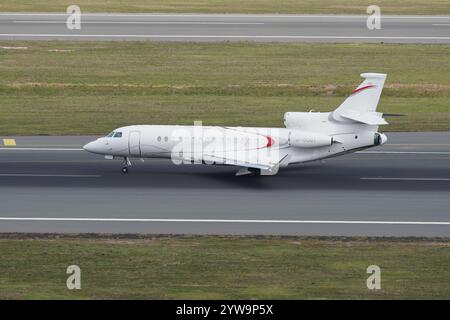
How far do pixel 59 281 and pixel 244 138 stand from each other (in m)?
17.7

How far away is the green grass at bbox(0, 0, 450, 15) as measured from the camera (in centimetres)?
9644

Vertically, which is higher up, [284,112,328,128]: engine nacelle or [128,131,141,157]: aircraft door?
[284,112,328,128]: engine nacelle

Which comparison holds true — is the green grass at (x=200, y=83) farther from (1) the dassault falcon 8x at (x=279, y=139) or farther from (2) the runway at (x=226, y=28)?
(1) the dassault falcon 8x at (x=279, y=139)

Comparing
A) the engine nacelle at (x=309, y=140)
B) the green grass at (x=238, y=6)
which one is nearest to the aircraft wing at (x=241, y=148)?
the engine nacelle at (x=309, y=140)

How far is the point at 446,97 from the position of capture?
68812 millimetres

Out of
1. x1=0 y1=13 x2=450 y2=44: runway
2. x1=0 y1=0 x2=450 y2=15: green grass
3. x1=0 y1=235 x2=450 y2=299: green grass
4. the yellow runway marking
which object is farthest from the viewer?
x1=0 y1=0 x2=450 y2=15: green grass

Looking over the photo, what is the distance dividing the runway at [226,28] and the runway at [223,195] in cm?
2976

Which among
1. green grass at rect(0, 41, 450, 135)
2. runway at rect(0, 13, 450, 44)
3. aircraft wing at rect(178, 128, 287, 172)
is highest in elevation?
runway at rect(0, 13, 450, 44)

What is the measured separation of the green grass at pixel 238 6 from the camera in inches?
3797

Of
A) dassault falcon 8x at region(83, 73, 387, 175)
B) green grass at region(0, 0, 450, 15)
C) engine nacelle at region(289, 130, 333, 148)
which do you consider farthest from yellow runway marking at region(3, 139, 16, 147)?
green grass at region(0, 0, 450, 15)

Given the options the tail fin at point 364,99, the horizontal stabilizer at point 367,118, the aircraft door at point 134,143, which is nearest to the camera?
the horizontal stabilizer at point 367,118

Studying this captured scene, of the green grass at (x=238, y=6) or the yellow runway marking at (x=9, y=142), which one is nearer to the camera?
the yellow runway marking at (x=9, y=142)

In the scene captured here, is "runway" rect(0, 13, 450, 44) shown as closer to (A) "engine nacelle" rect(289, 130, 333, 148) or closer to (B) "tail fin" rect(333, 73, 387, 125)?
(B) "tail fin" rect(333, 73, 387, 125)
